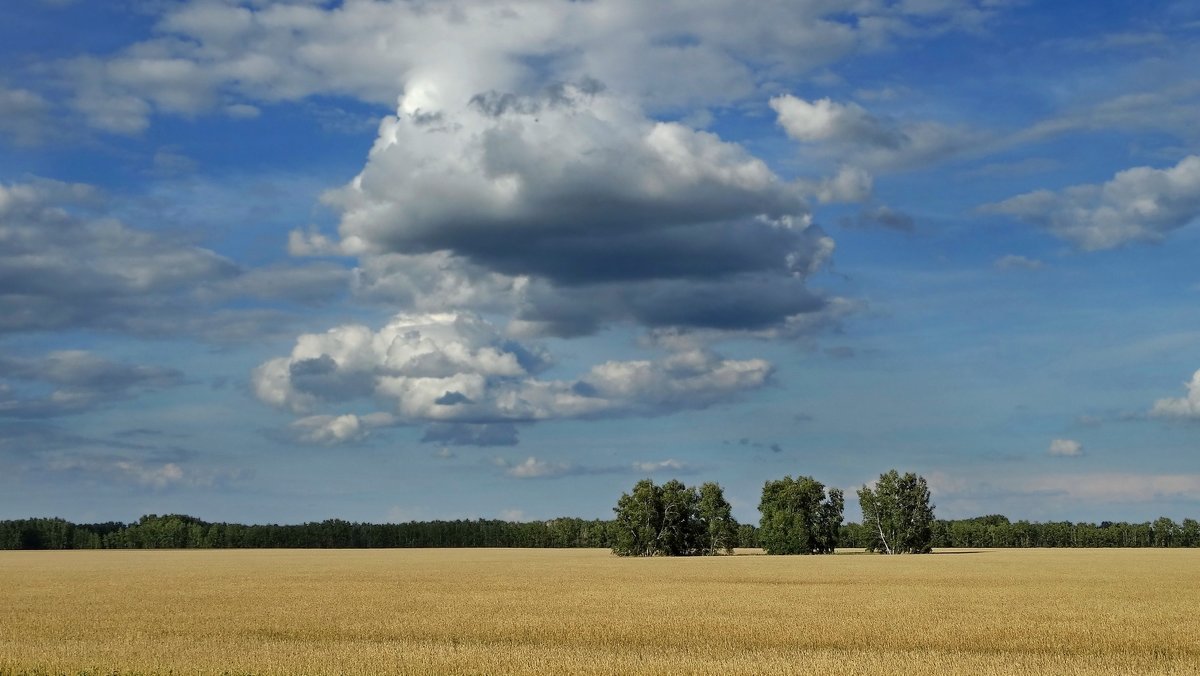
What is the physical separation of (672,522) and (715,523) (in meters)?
6.75

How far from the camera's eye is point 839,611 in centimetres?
4494

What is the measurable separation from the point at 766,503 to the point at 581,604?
347 feet

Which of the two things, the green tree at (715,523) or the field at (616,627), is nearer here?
the field at (616,627)

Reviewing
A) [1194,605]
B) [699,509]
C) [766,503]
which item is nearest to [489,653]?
[1194,605]

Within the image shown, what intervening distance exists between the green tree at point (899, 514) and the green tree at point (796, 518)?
11.1 metres

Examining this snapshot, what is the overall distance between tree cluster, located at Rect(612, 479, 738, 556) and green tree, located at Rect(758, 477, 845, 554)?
696 cm

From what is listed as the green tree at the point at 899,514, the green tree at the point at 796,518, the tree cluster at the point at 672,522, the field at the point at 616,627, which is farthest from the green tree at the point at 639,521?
the field at the point at 616,627

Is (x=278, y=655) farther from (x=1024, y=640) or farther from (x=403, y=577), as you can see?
(x=403, y=577)

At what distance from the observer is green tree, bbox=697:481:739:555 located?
145250 mm

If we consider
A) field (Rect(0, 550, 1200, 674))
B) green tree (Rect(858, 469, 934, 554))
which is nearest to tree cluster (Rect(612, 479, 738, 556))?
green tree (Rect(858, 469, 934, 554))

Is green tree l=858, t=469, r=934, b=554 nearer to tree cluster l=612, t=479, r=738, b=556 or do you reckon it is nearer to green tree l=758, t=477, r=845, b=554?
green tree l=758, t=477, r=845, b=554

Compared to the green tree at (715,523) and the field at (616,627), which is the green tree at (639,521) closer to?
the green tree at (715,523)

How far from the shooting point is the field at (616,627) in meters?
28.4

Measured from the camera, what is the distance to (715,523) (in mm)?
145250
